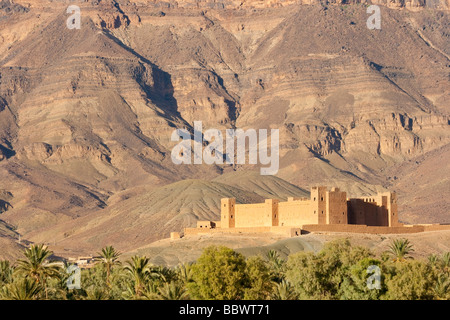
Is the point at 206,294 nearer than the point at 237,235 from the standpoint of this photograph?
Yes

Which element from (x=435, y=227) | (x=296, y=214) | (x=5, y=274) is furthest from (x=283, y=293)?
(x=435, y=227)

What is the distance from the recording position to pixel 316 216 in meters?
148

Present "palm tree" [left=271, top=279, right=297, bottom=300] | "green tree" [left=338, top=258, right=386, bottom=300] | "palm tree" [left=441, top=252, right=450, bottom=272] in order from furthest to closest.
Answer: "palm tree" [left=441, top=252, right=450, bottom=272]
"green tree" [left=338, top=258, right=386, bottom=300]
"palm tree" [left=271, top=279, right=297, bottom=300]

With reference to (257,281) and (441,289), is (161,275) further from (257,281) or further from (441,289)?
(441,289)

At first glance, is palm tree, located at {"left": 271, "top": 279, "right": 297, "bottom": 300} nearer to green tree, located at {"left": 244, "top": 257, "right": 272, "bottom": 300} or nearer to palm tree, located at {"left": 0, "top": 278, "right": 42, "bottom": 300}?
green tree, located at {"left": 244, "top": 257, "right": 272, "bottom": 300}

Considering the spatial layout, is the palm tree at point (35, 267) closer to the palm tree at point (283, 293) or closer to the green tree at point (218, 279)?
the green tree at point (218, 279)

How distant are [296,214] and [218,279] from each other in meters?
63.9

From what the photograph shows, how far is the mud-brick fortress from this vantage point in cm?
14712

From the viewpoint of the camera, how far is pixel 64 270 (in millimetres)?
104000

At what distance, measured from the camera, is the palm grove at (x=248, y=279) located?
83.1m

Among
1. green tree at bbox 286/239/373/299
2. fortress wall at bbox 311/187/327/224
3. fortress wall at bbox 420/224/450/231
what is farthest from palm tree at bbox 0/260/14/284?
fortress wall at bbox 420/224/450/231
